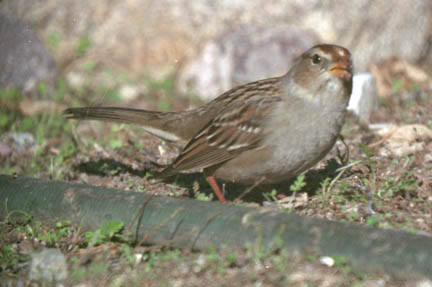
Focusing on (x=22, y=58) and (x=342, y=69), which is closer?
(x=342, y=69)

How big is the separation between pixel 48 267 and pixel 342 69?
78.7 inches

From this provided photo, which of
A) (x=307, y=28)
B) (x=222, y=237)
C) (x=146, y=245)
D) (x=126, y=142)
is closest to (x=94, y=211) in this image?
(x=146, y=245)

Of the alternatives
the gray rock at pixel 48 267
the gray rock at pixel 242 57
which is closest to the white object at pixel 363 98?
the gray rock at pixel 242 57

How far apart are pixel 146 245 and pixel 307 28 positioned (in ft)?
14.9

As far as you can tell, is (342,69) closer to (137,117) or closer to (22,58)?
(137,117)

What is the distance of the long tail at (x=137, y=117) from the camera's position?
4.81m

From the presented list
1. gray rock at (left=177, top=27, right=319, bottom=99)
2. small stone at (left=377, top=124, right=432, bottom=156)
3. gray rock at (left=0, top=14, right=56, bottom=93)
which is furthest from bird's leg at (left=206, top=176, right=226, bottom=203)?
gray rock at (left=0, top=14, right=56, bottom=93)

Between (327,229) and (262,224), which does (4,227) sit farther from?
(327,229)

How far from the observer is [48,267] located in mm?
3389

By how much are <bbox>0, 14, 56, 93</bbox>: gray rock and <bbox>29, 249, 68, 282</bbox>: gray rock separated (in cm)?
424

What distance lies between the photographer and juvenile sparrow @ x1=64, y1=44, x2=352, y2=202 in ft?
13.0

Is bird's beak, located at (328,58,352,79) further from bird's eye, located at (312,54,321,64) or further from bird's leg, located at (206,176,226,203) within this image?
bird's leg, located at (206,176,226,203)

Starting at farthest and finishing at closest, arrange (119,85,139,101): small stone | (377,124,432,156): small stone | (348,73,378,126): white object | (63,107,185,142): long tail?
(119,85,139,101): small stone
(348,73,378,126): white object
(377,124,432,156): small stone
(63,107,185,142): long tail

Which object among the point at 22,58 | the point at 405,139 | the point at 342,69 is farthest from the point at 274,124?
the point at 22,58
